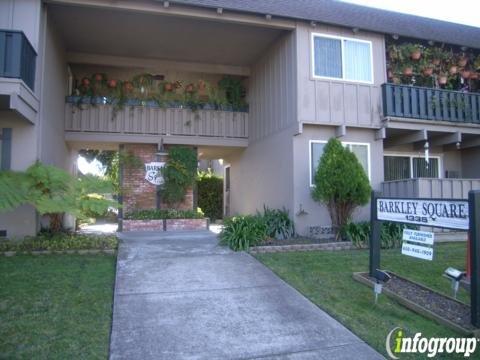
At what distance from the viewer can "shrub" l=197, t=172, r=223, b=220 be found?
1767cm

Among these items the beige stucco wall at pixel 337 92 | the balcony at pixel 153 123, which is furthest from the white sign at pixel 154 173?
the beige stucco wall at pixel 337 92

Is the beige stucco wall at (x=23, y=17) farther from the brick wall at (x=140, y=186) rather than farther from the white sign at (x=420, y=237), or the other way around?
the white sign at (x=420, y=237)

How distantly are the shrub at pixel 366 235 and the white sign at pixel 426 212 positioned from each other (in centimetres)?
335

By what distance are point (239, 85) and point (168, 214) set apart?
224 inches

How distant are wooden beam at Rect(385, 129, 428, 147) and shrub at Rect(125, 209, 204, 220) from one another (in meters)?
6.79

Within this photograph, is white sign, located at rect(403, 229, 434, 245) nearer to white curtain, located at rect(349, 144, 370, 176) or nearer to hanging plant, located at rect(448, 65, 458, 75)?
white curtain, located at rect(349, 144, 370, 176)

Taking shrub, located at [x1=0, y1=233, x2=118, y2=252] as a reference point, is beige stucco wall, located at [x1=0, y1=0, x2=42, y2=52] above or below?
above

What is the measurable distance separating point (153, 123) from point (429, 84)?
9.10 metres

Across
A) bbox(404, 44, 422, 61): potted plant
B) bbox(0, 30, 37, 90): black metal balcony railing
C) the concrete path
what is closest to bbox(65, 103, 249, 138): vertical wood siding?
bbox(0, 30, 37, 90): black metal balcony railing

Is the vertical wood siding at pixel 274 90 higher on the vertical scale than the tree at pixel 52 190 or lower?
higher

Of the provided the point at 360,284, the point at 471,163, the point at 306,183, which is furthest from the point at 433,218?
the point at 471,163

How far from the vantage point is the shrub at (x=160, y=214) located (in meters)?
12.1

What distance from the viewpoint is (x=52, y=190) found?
8.20m

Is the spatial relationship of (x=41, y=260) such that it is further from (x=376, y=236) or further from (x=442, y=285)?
(x=442, y=285)
